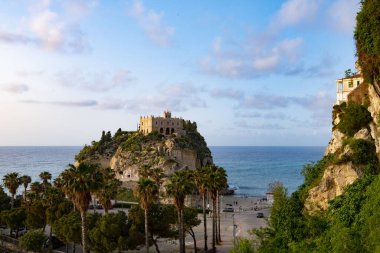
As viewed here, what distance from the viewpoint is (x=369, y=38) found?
101ft

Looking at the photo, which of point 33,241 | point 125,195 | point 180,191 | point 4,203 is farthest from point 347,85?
point 125,195

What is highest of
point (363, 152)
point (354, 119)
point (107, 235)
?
point (354, 119)

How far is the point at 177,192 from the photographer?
127 ft

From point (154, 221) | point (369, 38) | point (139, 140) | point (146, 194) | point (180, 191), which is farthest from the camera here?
point (139, 140)

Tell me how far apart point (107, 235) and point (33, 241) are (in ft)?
33.4

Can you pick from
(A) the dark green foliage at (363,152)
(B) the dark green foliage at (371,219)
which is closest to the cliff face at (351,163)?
(A) the dark green foliage at (363,152)

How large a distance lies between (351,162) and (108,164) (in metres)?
91.3

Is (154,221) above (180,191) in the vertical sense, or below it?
below

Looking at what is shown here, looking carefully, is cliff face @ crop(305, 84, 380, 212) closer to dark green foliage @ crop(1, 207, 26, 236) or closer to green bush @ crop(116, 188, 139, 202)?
dark green foliage @ crop(1, 207, 26, 236)

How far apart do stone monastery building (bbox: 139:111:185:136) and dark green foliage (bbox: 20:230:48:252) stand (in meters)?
79.6

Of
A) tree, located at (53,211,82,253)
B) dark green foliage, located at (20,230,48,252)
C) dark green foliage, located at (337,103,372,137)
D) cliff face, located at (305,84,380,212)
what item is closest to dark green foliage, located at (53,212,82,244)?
tree, located at (53,211,82,253)

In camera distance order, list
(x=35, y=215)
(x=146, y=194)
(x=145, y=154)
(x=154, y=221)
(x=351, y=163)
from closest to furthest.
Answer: (x=351, y=163)
(x=146, y=194)
(x=154, y=221)
(x=35, y=215)
(x=145, y=154)

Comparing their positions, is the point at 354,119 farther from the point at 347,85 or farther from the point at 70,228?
the point at 70,228

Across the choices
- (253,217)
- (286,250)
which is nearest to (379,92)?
(286,250)
